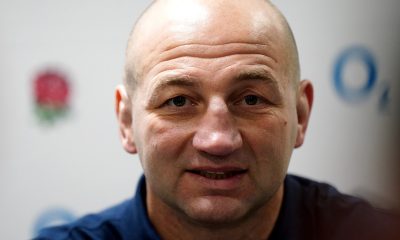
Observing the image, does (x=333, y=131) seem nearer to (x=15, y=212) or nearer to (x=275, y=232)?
(x=275, y=232)

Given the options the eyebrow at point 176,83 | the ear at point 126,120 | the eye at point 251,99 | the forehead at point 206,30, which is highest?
the forehead at point 206,30

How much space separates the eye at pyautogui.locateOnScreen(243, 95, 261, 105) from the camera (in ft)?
3.44

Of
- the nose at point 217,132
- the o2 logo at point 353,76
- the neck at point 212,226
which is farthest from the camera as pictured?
the o2 logo at point 353,76

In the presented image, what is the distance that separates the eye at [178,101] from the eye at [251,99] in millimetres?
136

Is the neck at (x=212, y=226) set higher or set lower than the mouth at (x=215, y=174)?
lower

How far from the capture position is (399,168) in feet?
0.74

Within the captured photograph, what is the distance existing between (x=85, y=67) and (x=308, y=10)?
86 cm

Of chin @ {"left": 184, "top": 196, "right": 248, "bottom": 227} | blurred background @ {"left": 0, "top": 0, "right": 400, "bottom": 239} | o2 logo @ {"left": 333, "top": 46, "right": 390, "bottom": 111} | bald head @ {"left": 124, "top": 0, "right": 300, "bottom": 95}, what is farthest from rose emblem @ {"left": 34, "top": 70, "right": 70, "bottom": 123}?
o2 logo @ {"left": 333, "top": 46, "right": 390, "bottom": 111}

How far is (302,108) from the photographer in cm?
120

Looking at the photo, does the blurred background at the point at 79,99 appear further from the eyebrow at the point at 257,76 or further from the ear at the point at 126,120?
the eyebrow at the point at 257,76

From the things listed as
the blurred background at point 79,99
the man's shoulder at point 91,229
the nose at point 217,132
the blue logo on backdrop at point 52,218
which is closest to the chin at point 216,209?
the nose at point 217,132

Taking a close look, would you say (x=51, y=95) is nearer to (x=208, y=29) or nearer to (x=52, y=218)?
(x=52, y=218)

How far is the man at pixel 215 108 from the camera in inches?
39.7

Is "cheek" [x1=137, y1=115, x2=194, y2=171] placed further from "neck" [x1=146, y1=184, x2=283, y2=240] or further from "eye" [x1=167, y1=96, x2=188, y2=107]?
"neck" [x1=146, y1=184, x2=283, y2=240]
